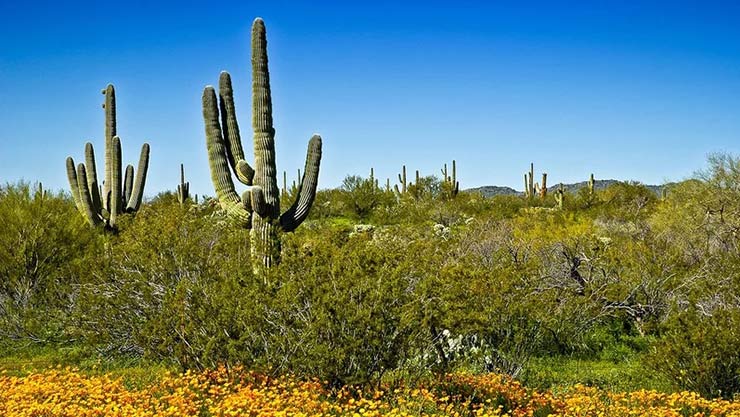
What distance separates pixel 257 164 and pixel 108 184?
6.77 m

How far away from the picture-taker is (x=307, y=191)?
12.5 meters

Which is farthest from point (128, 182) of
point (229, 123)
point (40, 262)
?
point (229, 123)

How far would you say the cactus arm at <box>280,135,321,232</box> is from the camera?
12.1 meters

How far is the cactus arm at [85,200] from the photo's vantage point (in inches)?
647

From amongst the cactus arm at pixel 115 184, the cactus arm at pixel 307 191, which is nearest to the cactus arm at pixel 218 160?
the cactus arm at pixel 307 191

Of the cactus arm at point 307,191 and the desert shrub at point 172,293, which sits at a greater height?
the cactus arm at point 307,191

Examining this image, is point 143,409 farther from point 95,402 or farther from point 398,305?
point 398,305

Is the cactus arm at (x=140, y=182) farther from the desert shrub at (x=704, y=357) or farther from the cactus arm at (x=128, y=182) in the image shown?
the desert shrub at (x=704, y=357)

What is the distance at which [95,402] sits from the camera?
675 cm

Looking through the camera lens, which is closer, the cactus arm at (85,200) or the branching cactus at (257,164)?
the branching cactus at (257,164)

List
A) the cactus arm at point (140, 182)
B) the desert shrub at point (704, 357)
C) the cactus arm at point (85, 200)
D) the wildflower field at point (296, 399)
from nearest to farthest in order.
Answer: the wildflower field at point (296, 399) < the desert shrub at point (704, 357) < the cactus arm at point (85, 200) < the cactus arm at point (140, 182)

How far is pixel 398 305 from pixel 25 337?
7.82 metres

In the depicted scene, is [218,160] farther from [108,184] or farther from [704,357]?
[704,357]

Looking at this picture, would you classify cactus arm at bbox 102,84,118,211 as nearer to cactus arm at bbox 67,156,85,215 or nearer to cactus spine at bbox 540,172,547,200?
cactus arm at bbox 67,156,85,215
